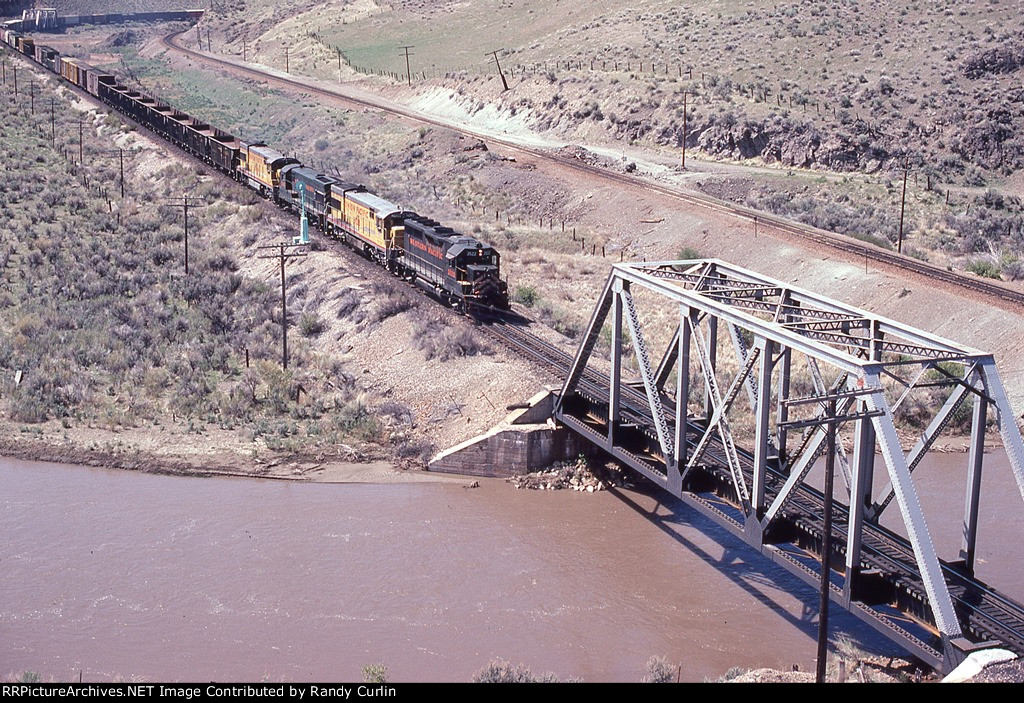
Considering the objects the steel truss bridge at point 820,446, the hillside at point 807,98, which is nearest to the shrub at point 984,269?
the hillside at point 807,98

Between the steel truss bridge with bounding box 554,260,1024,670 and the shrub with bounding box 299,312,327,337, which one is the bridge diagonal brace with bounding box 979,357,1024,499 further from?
the shrub with bounding box 299,312,327,337

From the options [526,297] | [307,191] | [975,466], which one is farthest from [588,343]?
[307,191]

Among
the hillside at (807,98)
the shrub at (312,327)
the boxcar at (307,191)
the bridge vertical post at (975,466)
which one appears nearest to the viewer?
the bridge vertical post at (975,466)

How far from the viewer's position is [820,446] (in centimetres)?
2127

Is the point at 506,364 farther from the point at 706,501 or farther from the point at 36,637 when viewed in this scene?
the point at 36,637

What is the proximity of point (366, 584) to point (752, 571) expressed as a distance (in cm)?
815

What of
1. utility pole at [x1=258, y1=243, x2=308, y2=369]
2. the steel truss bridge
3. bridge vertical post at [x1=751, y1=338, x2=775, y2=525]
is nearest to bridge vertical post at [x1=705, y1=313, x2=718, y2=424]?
the steel truss bridge

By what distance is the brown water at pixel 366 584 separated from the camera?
2175cm

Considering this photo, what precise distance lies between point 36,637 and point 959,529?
65.1ft

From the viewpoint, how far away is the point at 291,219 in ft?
176

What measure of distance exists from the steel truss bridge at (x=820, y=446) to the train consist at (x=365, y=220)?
8.13m

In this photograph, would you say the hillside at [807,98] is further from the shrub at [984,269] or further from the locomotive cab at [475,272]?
the locomotive cab at [475,272]

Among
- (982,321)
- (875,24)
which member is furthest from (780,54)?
(982,321)

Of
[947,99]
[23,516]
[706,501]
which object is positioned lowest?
[23,516]
